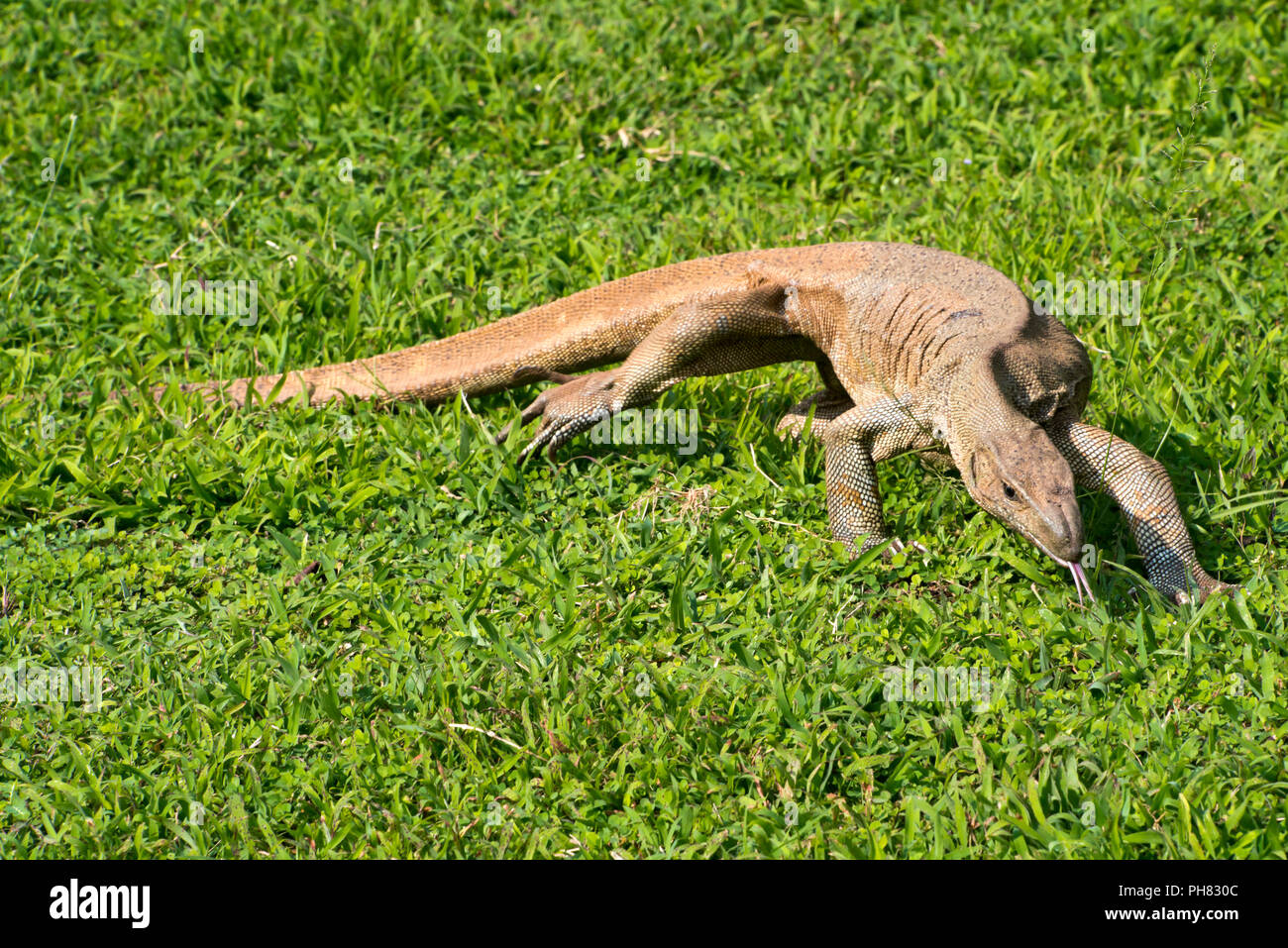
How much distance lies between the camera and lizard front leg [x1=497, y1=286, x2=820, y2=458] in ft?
17.9

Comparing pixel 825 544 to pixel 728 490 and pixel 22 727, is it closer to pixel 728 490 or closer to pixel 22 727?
pixel 728 490

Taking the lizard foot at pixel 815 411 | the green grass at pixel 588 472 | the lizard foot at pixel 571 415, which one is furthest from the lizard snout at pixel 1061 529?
the lizard foot at pixel 571 415

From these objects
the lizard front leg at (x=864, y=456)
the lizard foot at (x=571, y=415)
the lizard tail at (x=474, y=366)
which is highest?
Answer: the lizard tail at (x=474, y=366)

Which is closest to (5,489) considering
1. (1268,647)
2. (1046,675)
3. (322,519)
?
(322,519)

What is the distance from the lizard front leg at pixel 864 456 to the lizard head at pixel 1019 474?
298 millimetres

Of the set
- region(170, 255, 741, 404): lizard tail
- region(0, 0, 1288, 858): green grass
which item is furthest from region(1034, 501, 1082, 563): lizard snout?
region(170, 255, 741, 404): lizard tail

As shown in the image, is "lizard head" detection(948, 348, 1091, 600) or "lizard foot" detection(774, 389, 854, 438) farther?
"lizard foot" detection(774, 389, 854, 438)

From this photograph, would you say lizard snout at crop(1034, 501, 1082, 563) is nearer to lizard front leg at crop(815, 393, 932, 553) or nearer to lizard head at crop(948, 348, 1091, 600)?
lizard head at crop(948, 348, 1091, 600)

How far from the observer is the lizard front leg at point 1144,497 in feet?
15.1

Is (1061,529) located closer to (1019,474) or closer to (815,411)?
(1019,474)

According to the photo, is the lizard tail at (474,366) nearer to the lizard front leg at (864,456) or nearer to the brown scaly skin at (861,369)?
the brown scaly skin at (861,369)

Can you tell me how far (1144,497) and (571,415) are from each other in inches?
87.3

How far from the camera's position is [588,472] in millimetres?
5480

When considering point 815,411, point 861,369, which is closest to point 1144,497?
point 861,369
